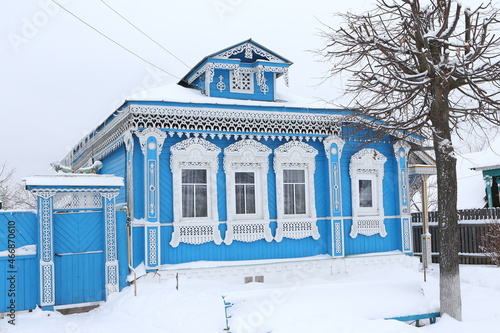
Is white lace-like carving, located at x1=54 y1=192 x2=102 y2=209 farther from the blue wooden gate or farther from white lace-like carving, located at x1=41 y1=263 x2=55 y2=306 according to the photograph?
white lace-like carving, located at x1=41 y1=263 x2=55 y2=306

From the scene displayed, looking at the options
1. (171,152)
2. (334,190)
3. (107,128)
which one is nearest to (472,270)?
(334,190)

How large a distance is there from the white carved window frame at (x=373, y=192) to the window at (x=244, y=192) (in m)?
2.61

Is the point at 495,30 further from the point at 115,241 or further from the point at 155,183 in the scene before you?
the point at 115,241

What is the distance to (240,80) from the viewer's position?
41.9 feet

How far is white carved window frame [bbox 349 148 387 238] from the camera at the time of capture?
1303 centimetres

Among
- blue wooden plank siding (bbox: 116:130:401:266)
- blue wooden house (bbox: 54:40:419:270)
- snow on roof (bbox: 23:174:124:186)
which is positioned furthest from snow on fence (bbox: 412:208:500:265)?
snow on roof (bbox: 23:174:124:186)

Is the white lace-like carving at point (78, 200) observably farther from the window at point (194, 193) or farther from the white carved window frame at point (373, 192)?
the white carved window frame at point (373, 192)

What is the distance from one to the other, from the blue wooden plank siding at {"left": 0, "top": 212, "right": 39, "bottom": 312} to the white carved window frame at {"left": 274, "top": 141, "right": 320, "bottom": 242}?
5279mm

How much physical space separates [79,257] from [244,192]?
12.9 ft

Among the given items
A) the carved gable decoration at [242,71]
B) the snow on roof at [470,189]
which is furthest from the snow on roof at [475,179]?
the carved gable decoration at [242,71]

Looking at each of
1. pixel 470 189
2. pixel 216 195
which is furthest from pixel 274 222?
pixel 470 189

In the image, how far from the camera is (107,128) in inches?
500

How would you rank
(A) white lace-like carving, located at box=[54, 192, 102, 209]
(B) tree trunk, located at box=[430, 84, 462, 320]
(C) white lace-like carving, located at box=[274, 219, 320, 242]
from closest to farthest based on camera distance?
(B) tree trunk, located at box=[430, 84, 462, 320], (A) white lace-like carving, located at box=[54, 192, 102, 209], (C) white lace-like carving, located at box=[274, 219, 320, 242]

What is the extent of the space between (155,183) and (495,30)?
7.09 m
